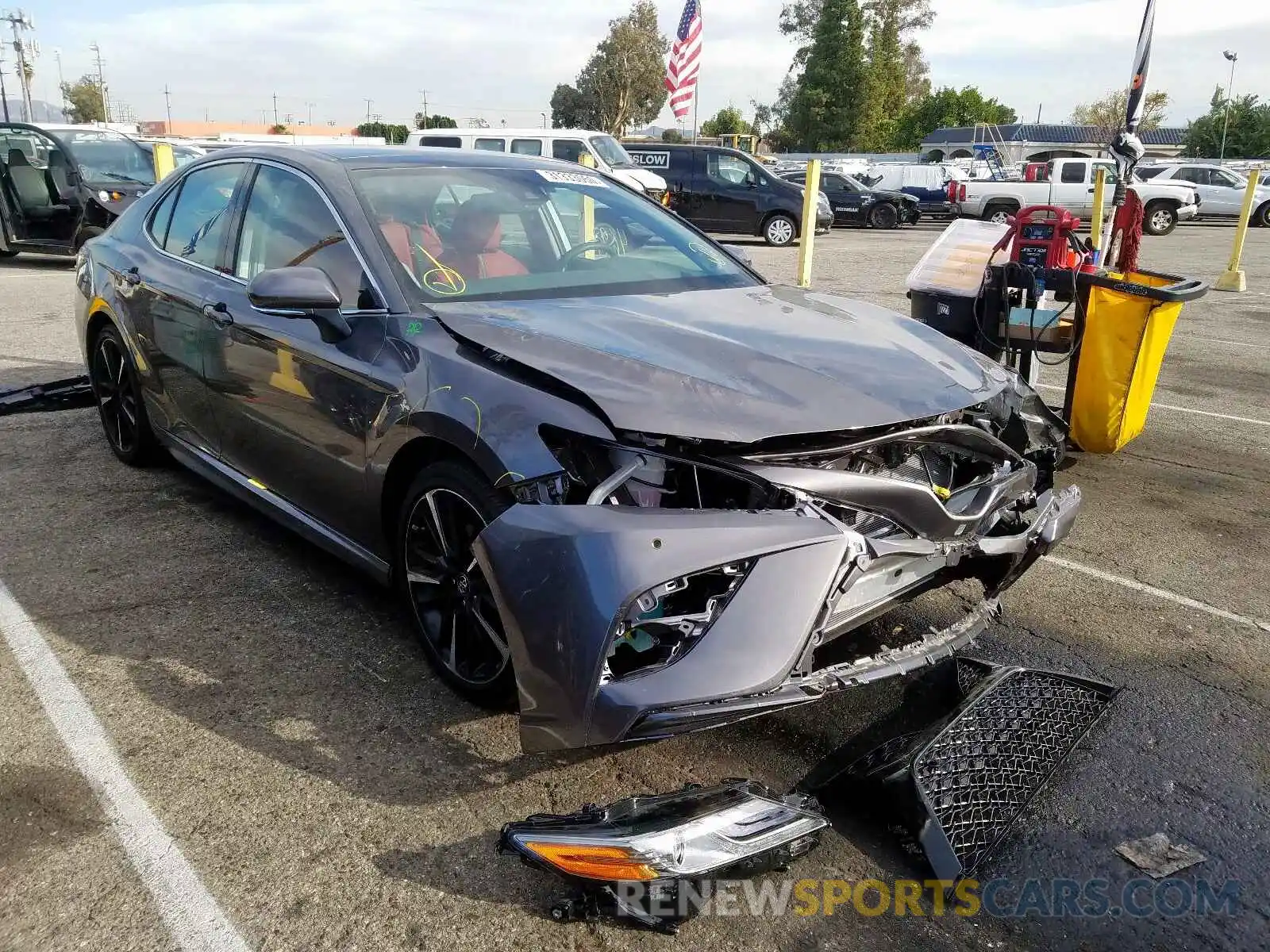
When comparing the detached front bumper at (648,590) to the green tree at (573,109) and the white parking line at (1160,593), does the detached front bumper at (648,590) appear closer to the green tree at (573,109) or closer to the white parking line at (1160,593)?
the white parking line at (1160,593)

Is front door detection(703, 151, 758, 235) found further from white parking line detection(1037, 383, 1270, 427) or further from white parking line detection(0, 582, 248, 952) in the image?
white parking line detection(0, 582, 248, 952)

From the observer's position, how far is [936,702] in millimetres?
3145

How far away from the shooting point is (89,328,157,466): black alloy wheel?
498cm

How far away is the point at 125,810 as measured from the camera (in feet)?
8.62

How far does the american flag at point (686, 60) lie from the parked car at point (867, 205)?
3406 millimetres

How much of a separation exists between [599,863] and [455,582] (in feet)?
3.65

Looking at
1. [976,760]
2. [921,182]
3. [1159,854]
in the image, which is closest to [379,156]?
[976,760]

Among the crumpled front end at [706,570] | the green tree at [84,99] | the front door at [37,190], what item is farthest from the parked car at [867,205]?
the green tree at [84,99]

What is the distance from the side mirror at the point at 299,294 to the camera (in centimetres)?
312

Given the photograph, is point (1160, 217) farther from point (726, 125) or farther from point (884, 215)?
point (726, 125)

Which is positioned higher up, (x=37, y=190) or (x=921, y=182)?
(x=37, y=190)

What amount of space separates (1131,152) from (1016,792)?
22.4 feet

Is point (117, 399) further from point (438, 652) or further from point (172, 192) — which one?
point (438, 652)

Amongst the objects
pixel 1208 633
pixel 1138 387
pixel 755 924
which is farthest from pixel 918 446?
pixel 1138 387
